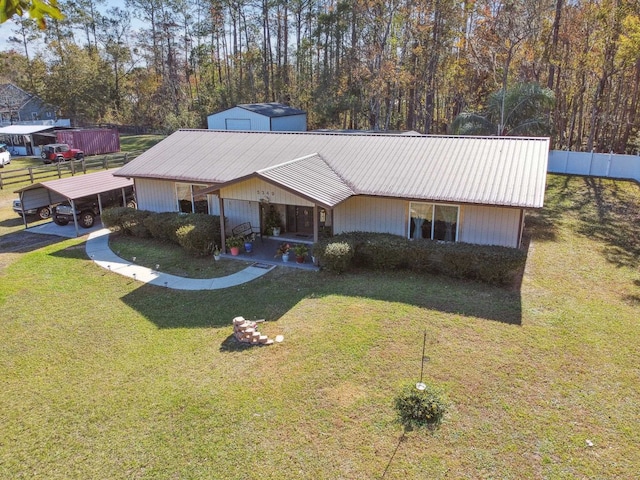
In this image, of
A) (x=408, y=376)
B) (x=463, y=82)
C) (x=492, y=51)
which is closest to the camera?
(x=408, y=376)

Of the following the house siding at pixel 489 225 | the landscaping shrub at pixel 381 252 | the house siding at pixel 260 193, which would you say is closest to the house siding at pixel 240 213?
the house siding at pixel 260 193

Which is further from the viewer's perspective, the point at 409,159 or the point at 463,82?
the point at 463,82

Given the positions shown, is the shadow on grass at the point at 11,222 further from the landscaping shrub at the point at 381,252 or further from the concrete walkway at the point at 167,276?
the landscaping shrub at the point at 381,252

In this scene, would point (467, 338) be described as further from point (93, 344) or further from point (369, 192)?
point (93, 344)

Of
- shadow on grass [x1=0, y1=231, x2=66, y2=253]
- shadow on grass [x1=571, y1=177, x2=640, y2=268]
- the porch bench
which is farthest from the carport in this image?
shadow on grass [x1=571, y1=177, x2=640, y2=268]

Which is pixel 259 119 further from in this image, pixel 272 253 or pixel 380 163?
pixel 272 253

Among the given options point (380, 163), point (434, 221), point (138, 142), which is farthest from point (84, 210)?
point (138, 142)

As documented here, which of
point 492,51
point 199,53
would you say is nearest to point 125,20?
point 199,53
